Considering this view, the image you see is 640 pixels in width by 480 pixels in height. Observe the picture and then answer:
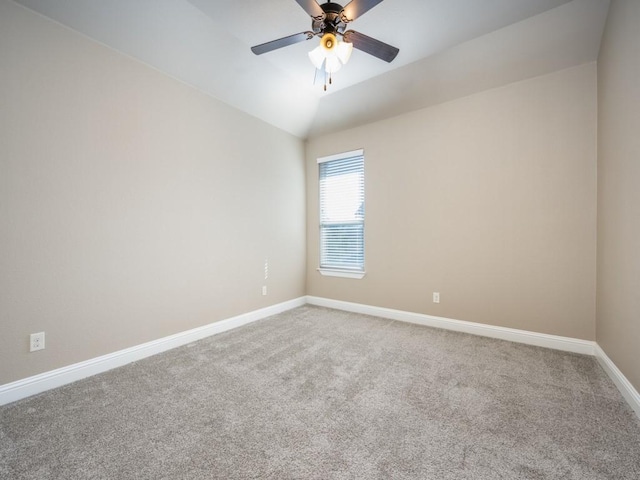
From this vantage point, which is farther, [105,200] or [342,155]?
[342,155]

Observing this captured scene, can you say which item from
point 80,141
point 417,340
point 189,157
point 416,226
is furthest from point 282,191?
point 417,340

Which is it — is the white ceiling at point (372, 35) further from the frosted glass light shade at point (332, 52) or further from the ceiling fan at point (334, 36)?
the frosted glass light shade at point (332, 52)

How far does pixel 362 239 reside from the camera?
12.6 ft

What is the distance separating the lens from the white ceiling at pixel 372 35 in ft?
6.97

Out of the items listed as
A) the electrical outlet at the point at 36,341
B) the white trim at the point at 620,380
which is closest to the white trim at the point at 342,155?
the white trim at the point at 620,380

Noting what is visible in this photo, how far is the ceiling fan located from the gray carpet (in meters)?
2.41

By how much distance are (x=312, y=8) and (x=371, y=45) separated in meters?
0.51

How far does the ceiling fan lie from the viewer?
176cm

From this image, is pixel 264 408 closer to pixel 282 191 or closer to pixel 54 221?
pixel 54 221

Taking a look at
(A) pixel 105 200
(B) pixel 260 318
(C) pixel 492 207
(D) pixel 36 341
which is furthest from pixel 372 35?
(D) pixel 36 341

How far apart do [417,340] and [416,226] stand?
4.37ft

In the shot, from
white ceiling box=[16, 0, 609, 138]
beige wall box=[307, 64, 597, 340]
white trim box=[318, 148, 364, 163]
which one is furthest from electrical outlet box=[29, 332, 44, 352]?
white trim box=[318, 148, 364, 163]

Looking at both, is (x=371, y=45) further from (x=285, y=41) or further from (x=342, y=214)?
(x=342, y=214)

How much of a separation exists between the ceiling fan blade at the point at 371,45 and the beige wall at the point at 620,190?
4.69 ft
